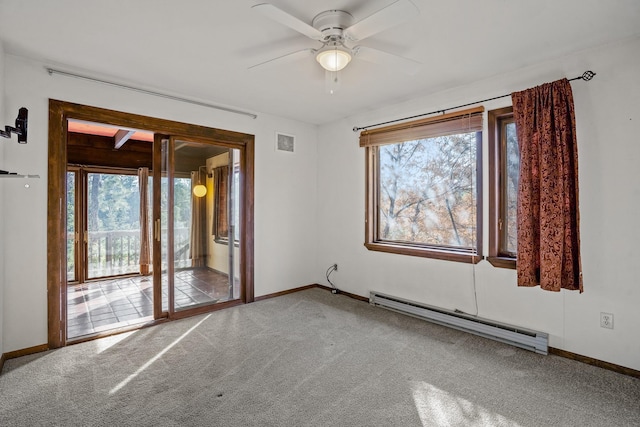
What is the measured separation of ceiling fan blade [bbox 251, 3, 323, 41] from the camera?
1634mm

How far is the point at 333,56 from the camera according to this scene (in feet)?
7.37

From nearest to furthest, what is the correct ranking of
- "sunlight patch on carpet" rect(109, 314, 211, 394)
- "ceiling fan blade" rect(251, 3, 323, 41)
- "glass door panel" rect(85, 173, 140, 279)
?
"ceiling fan blade" rect(251, 3, 323, 41), "sunlight patch on carpet" rect(109, 314, 211, 394), "glass door panel" rect(85, 173, 140, 279)

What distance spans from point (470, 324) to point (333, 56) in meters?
2.66

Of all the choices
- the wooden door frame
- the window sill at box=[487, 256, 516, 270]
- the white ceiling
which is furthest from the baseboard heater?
the wooden door frame

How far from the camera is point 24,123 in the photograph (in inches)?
75.0

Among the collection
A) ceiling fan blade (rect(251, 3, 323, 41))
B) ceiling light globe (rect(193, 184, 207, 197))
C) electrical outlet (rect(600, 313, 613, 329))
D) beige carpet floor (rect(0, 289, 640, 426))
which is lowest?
beige carpet floor (rect(0, 289, 640, 426))

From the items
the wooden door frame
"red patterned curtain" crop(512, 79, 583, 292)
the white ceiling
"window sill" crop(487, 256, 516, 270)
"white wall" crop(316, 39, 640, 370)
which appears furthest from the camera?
"window sill" crop(487, 256, 516, 270)

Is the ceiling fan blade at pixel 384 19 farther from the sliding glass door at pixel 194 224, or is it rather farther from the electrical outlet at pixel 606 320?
the electrical outlet at pixel 606 320

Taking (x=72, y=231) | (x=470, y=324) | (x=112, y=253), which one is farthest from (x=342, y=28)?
(x=112, y=253)

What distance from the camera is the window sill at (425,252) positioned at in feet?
10.6

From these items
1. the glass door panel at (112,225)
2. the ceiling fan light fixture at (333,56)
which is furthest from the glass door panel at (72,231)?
the ceiling fan light fixture at (333,56)

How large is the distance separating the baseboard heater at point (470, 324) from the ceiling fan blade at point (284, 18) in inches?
109

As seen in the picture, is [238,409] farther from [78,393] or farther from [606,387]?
[606,387]

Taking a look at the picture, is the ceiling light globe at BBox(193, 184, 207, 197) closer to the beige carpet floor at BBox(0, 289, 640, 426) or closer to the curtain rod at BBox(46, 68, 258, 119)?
the curtain rod at BBox(46, 68, 258, 119)
